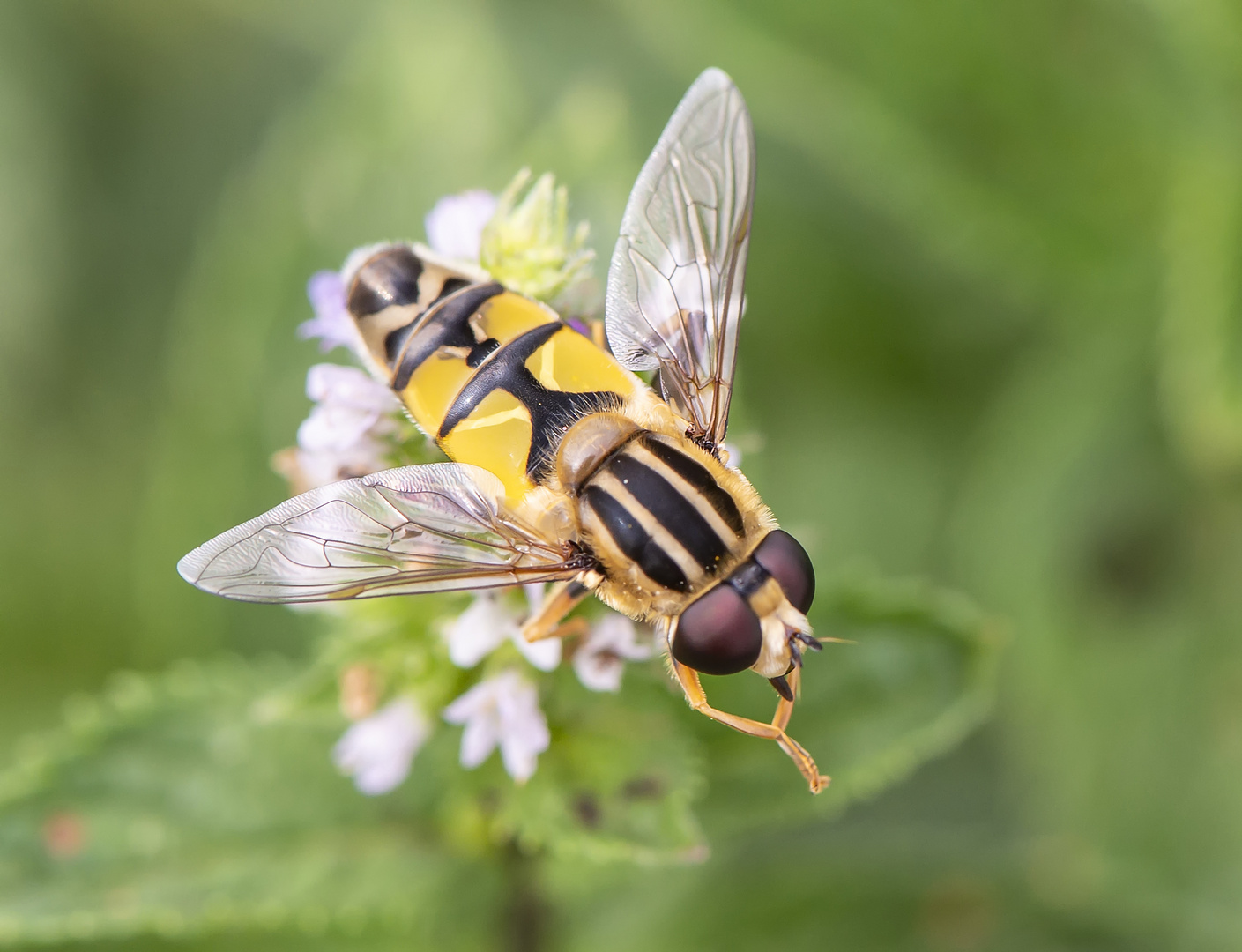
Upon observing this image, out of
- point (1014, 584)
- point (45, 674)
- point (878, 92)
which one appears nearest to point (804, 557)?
point (1014, 584)

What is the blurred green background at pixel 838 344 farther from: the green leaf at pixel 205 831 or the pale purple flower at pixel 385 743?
the pale purple flower at pixel 385 743

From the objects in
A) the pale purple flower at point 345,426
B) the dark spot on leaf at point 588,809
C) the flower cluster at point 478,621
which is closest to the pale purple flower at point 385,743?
the flower cluster at point 478,621

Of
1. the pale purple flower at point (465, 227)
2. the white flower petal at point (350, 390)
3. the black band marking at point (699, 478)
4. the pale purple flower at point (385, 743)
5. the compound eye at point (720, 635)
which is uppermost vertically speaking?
the pale purple flower at point (465, 227)

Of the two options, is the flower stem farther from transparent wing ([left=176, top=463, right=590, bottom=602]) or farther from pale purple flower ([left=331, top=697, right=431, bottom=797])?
transparent wing ([left=176, top=463, right=590, bottom=602])

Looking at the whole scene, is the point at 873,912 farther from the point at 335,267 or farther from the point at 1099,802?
the point at 335,267

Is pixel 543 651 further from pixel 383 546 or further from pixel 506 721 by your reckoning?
pixel 383 546

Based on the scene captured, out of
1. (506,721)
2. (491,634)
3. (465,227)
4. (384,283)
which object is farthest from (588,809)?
(465,227)
